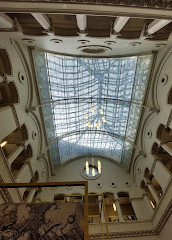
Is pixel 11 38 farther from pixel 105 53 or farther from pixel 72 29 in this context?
pixel 105 53

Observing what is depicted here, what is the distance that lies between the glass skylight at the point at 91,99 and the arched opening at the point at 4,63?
6.68ft

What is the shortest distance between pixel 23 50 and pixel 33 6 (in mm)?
5507

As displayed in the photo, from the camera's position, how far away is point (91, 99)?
44.4 ft

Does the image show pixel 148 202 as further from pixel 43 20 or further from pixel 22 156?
pixel 43 20

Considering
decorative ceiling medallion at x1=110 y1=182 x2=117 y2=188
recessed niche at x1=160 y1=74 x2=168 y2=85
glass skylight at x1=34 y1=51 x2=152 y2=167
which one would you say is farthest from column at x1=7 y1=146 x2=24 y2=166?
recessed niche at x1=160 y1=74 x2=168 y2=85

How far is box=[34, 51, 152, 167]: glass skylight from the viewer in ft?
35.2

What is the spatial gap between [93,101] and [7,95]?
7221 mm

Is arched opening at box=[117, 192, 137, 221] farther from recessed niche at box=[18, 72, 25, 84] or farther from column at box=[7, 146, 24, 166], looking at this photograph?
recessed niche at box=[18, 72, 25, 84]

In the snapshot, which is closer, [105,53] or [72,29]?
[72,29]

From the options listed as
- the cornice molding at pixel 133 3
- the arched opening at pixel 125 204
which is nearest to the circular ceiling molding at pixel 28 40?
the cornice molding at pixel 133 3

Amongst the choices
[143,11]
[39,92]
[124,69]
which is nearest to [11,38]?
[39,92]

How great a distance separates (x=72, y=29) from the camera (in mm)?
6691

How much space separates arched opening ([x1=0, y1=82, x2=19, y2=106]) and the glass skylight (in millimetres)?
2204

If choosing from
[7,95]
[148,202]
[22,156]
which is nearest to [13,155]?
[22,156]
